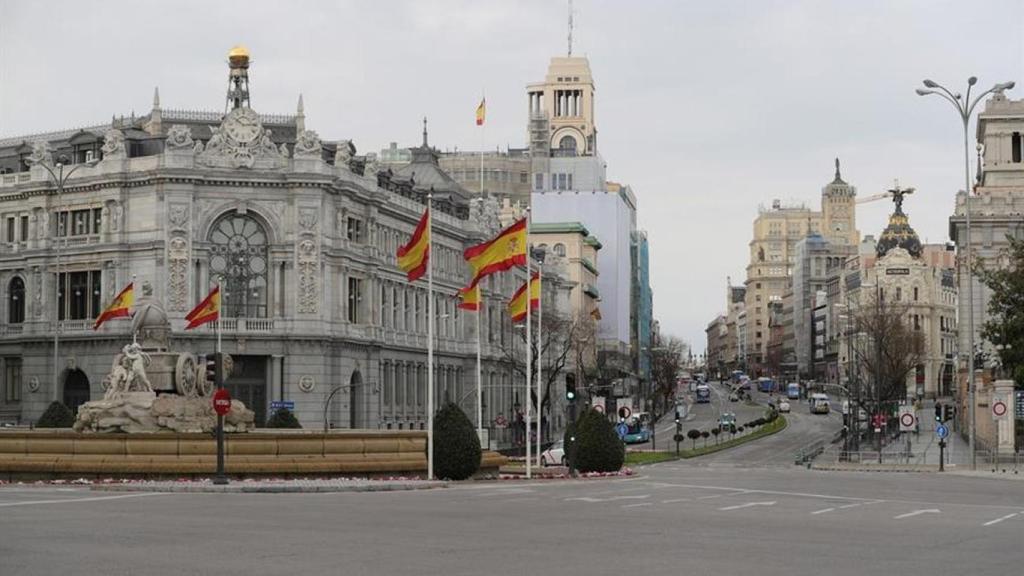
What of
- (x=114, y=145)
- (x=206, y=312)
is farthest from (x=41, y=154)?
(x=206, y=312)

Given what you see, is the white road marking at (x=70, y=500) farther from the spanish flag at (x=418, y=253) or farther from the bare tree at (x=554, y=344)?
the bare tree at (x=554, y=344)

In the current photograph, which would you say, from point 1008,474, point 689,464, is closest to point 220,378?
point 1008,474

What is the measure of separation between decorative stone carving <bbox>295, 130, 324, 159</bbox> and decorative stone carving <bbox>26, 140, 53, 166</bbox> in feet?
49.9

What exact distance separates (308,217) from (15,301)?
778 inches

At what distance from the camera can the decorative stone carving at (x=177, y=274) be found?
89.7m

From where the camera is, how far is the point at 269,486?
137ft

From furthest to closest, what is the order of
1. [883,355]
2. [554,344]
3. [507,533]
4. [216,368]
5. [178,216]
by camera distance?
1. [883,355]
2. [554,344]
3. [178,216]
4. [216,368]
5. [507,533]

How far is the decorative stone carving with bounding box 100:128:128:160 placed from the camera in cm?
9244

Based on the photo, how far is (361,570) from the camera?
22.2m

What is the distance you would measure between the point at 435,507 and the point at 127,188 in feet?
198

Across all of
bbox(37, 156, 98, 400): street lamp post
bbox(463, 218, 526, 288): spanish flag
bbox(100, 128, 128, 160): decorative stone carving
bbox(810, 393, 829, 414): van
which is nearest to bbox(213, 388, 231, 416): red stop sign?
bbox(463, 218, 526, 288): spanish flag

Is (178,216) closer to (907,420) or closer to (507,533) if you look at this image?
(907,420)

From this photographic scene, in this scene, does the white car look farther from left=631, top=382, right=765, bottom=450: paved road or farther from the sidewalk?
left=631, top=382, right=765, bottom=450: paved road

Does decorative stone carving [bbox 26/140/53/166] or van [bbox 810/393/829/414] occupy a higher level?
decorative stone carving [bbox 26/140/53/166]
